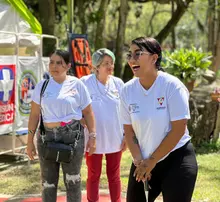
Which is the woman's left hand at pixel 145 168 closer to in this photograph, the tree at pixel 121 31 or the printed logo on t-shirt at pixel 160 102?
the printed logo on t-shirt at pixel 160 102

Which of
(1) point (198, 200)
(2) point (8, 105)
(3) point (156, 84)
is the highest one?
(3) point (156, 84)

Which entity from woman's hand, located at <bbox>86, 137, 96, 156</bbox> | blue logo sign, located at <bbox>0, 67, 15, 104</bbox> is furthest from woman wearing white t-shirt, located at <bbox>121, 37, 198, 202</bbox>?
blue logo sign, located at <bbox>0, 67, 15, 104</bbox>

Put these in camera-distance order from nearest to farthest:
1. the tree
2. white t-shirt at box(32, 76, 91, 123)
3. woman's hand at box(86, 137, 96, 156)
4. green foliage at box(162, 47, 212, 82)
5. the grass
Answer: white t-shirt at box(32, 76, 91, 123) < woman's hand at box(86, 137, 96, 156) < the grass < green foliage at box(162, 47, 212, 82) < the tree

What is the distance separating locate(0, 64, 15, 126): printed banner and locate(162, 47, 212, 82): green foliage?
3281 mm

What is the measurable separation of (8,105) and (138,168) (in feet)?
13.8

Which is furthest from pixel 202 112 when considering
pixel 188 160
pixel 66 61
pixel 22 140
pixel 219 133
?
pixel 188 160

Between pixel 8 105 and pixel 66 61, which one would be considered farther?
pixel 8 105

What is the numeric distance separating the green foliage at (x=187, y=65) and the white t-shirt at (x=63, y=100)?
4.86 metres

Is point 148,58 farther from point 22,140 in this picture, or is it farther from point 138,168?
point 22,140

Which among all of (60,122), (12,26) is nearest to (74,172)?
(60,122)

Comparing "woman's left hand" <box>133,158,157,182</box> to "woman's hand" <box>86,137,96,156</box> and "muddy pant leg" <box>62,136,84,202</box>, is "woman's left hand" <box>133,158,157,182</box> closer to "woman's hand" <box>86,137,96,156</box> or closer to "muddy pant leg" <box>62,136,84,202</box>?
"muddy pant leg" <box>62,136,84,202</box>

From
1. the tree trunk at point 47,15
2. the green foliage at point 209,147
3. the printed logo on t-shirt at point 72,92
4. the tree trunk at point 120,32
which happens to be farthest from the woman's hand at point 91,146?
the tree trunk at point 120,32

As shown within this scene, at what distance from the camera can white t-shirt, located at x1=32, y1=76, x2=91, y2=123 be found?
4137 millimetres

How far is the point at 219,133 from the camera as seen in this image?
29.8ft
